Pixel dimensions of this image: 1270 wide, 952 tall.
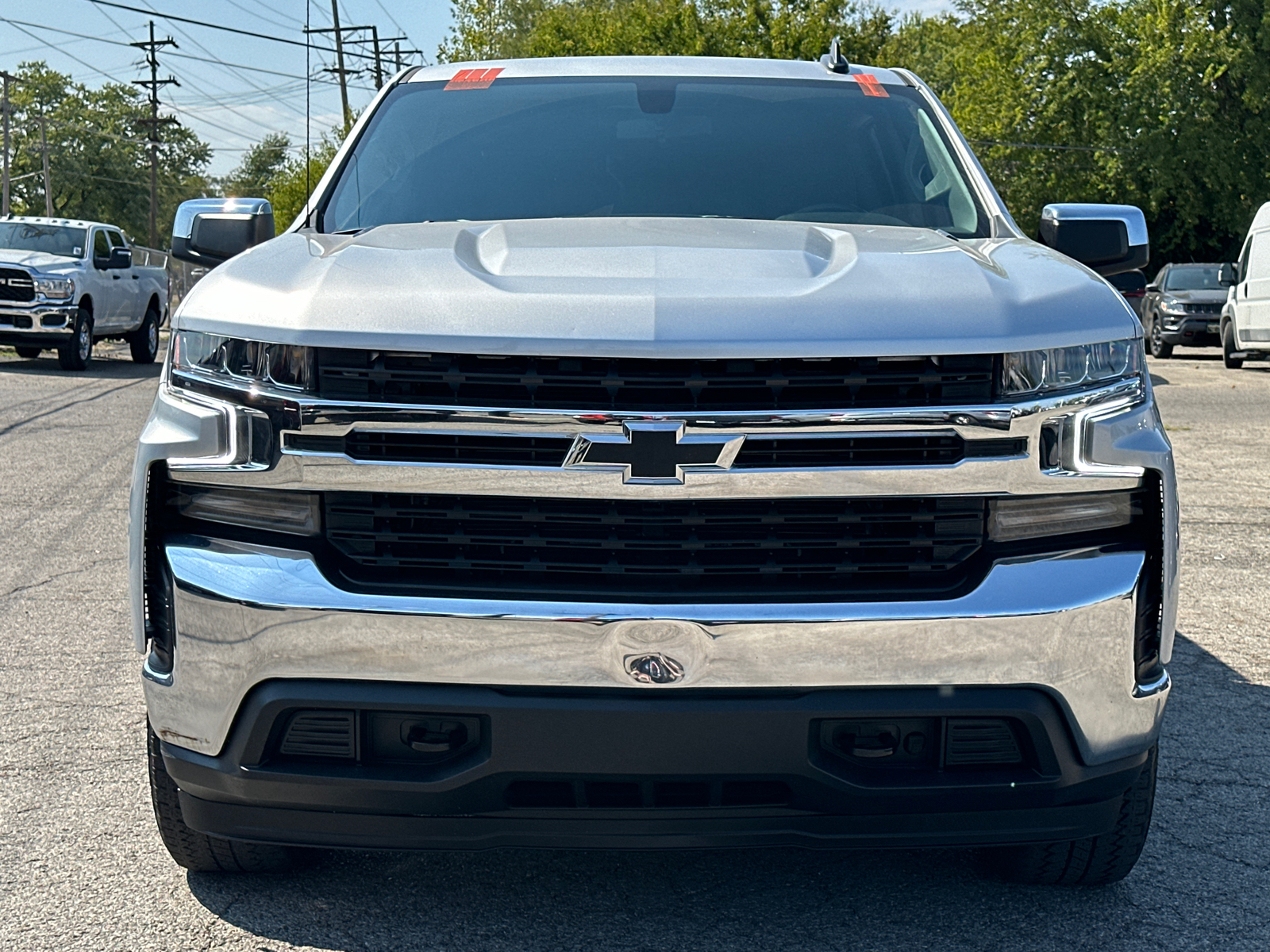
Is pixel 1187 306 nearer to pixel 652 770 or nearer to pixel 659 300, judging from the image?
pixel 659 300

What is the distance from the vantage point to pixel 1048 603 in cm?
248

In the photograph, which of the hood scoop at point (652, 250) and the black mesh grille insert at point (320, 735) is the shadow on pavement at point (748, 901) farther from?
the hood scoop at point (652, 250)

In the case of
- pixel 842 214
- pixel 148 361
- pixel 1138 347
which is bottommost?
pixel 148 361

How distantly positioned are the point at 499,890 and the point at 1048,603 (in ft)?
4.43

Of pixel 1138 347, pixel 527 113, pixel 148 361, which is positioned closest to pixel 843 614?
pixel 1138 347

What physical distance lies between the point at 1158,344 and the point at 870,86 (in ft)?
79.5

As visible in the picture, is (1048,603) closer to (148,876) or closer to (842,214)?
(842,214)

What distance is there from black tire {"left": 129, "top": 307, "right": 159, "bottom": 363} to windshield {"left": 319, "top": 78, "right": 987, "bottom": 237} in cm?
1918

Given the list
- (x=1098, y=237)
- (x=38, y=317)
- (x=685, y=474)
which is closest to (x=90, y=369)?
(x=38, y=317)

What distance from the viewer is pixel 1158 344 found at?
26797mm

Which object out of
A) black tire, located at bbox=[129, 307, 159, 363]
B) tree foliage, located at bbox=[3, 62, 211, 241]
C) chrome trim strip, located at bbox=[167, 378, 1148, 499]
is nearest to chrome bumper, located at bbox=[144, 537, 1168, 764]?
chrome trim strip, located at bbox=[167, 378, 1148, 499]

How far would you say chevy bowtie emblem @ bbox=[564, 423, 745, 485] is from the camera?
7.98 ft

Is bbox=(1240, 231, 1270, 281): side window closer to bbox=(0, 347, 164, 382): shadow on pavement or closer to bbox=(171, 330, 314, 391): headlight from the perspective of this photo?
bbox=(0, 347, 164, 382): shadow on pavement

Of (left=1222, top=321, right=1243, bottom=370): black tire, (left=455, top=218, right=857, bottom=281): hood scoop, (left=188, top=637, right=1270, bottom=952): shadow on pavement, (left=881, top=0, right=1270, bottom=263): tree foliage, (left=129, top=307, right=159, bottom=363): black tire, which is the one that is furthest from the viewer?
(left=881, top=0, right=1270, bottom=263): tree foliage
